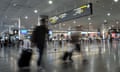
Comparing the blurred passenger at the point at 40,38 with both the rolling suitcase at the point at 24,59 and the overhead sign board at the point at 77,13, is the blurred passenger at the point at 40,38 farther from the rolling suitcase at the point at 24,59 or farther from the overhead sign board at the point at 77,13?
the overhead sign board at the point at 77,13

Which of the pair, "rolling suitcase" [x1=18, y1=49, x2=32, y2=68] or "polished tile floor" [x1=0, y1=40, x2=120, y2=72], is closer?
"polished tile floor" [x1=0, y1=40, x2=120, y2=72]

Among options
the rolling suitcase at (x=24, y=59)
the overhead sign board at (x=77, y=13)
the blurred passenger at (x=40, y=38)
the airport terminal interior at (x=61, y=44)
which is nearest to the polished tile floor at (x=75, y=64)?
the airport terminal interior at (x=61, y=44)

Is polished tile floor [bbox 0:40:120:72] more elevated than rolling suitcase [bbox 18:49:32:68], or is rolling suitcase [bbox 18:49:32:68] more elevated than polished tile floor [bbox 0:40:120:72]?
rolling suitcase [bbox 18:49:32:68]

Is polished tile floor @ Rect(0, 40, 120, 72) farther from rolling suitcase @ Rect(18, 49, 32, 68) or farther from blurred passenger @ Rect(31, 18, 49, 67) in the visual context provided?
blurred passenger @ Rect(31, 18, 49, 67)

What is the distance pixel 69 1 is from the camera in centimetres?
1396

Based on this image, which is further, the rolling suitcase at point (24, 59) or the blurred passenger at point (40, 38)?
the rolling suitcase at point (24, 59)

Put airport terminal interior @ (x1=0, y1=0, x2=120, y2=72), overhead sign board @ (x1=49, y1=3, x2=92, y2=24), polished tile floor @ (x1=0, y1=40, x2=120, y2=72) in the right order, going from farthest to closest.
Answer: overhead sign board @ (x1=49, y1=3, x2=92, y2=24), airport terminal interior @ (x1=0, y1=0, x2=120, y2=72), polished tile floor @ (x1=0, y1=40, x2=120, y2=72)

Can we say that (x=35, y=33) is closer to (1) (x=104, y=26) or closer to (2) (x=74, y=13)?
(2) (x=74, y=13)

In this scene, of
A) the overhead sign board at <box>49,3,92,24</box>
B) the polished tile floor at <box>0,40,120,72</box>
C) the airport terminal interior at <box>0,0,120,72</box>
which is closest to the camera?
the polished tile floor at <box>0,40,120,72</box>

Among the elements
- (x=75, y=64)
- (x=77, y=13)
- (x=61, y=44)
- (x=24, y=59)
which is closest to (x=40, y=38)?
A: (x=24, y=59)

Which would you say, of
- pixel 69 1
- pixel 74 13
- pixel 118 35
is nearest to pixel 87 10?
pixel 74 13

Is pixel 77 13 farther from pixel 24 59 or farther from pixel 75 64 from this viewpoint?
pixel 24 59

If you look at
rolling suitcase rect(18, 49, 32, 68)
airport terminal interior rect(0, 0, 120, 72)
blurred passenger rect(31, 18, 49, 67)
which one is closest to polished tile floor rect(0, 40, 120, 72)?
airport terminal interior rect(0, 0, 120, 72)

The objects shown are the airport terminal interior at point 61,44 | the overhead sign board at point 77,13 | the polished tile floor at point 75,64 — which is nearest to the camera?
the polished tile floor at point 75,64
